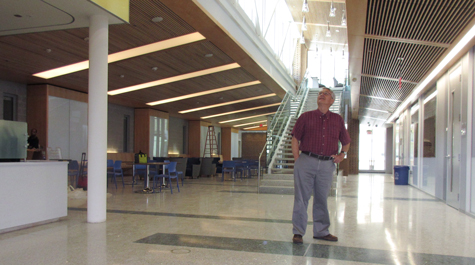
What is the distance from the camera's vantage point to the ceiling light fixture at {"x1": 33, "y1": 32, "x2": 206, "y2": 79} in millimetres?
8306

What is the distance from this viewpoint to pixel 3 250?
12.0 ft

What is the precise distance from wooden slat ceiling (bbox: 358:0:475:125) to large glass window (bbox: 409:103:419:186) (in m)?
1.98

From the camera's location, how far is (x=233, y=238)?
4148 millimetres

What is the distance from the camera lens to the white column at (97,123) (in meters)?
5.07

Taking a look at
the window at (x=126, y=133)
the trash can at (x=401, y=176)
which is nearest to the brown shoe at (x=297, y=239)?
the trash can at (x=401, y=176)

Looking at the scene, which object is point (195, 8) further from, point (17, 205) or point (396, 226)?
point (396, 226)

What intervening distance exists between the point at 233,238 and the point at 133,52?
6290mm

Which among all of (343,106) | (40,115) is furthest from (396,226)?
(40,115)

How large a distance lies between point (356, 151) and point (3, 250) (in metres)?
20.3

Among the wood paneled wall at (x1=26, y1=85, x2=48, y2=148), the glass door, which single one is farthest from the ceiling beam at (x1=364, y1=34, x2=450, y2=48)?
the glass door

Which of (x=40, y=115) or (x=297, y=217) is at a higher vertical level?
(x=40, y=115)

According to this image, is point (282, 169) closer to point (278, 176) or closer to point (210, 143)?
point (278, 176)

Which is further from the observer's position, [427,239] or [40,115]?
[40,115]

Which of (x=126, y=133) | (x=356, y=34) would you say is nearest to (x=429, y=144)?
(x=356, y=34)
